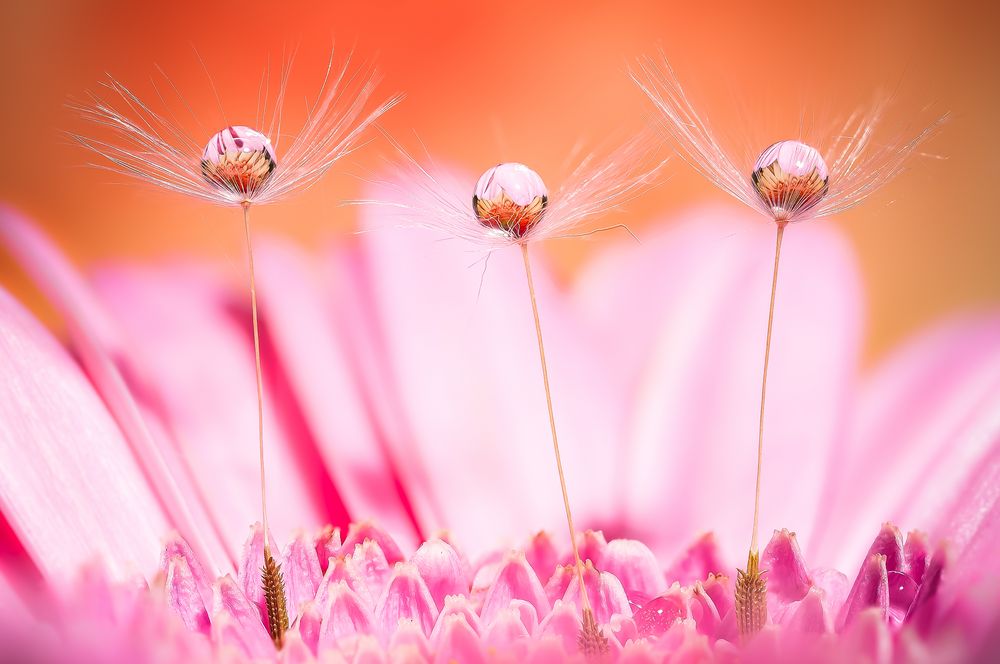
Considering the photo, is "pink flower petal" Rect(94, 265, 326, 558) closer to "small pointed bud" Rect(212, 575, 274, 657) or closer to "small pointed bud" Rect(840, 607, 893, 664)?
"small pointed bud" Rect(212, 575, 274, 657)

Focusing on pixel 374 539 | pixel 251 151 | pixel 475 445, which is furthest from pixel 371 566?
pixel 251 151

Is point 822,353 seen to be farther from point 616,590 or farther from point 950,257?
point 616,590

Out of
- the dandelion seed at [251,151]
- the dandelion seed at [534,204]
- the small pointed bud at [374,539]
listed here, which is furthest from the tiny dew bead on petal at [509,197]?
the small pointed bud at [374,539]

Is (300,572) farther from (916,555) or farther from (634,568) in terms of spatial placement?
(916,555)

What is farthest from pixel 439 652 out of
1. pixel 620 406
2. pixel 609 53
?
pixel 609 53

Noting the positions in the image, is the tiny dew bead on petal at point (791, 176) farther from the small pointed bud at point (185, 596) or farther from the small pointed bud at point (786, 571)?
the small pointed bud at point (185, 596)

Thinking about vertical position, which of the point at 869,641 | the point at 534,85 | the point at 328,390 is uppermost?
the point at 534,85
